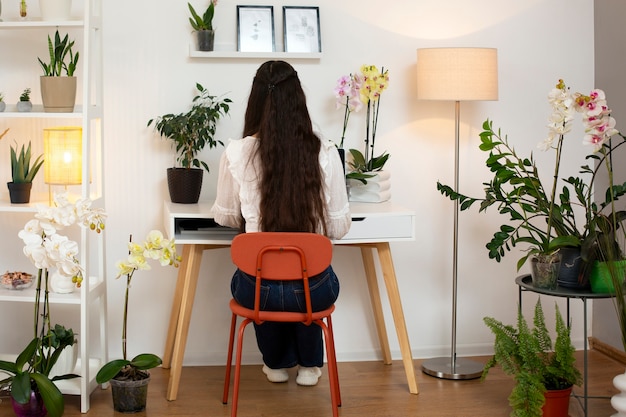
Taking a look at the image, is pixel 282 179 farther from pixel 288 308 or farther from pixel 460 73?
pixel 460 73

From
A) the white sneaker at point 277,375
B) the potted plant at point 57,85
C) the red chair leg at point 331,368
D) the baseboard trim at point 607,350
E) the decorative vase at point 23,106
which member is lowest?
the white sneaker at point 277,375

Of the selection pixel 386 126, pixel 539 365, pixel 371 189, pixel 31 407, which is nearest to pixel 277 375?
pixel 371 189

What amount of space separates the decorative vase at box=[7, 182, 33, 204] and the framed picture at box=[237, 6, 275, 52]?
3.42ft

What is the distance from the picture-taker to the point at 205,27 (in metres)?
3.64

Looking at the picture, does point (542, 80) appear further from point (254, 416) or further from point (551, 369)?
point (254, 416)

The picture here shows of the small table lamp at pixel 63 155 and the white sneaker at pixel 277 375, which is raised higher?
the small table lamp at pixel 63 155

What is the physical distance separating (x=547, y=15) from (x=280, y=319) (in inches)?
78.4

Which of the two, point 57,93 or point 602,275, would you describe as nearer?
point 602,275

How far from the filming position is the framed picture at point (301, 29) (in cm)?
374

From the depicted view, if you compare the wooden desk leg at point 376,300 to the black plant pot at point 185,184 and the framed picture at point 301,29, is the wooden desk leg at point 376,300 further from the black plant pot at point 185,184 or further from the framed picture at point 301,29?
the framed picture at point 301,29

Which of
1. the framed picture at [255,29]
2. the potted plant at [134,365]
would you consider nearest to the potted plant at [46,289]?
the potted plant at [134,365]

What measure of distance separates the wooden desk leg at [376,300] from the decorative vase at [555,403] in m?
0.94

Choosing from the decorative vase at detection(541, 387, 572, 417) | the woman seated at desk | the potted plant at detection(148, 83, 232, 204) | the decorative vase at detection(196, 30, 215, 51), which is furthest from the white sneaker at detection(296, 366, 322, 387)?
the decorative vase at detection(196, 30, 215, 51)

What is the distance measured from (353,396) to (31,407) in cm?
119
